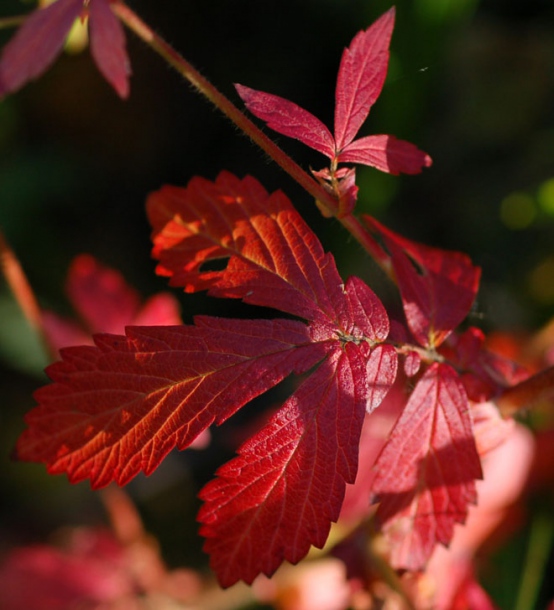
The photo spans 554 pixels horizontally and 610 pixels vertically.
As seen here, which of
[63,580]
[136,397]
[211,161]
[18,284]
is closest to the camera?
[136,397]

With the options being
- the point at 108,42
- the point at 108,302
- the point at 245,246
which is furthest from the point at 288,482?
the point at 108,302

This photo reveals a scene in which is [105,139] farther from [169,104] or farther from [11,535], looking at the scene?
[11,535]

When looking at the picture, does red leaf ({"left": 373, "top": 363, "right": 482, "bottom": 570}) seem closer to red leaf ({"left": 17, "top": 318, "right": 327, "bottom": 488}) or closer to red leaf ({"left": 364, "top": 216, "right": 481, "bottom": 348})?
red leaf ({"left": 364, "top": 216, "right": 481, "bottom": 348})

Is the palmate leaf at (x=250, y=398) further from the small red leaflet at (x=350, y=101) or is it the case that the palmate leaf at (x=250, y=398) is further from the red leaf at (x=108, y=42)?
the red leaf at (x=108, y=42)

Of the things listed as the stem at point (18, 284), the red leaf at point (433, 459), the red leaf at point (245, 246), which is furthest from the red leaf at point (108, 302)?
the red leaf at point (433, 459)

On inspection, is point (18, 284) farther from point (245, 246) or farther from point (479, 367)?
point (479, 367)

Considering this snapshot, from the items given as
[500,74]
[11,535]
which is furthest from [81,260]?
[500,74]

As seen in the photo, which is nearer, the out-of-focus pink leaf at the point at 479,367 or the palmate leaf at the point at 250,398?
the palmate leaf at the point at 250,398
